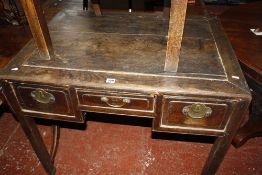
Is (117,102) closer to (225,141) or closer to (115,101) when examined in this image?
(115,101)

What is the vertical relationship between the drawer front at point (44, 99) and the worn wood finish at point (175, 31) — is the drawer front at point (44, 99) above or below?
below

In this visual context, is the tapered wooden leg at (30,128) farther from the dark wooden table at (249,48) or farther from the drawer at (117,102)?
the dark wooden table at (249,48)

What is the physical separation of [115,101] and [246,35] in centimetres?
123

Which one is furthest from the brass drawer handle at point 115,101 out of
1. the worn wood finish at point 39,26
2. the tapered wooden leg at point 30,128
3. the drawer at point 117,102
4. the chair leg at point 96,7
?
the chair leg at point 96,7

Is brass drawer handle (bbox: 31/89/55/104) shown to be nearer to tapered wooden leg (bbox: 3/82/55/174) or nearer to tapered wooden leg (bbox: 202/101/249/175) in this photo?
tapered wooden leg (bbox: 3/82/55/174)

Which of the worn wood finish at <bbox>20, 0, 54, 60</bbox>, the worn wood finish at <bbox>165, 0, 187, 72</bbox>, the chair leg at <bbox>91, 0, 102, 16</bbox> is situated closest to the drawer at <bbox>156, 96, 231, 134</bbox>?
the worn wood finish at <bbox>165, 0, 187, 72</bbox>

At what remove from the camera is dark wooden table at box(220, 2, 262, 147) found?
1.51 metres

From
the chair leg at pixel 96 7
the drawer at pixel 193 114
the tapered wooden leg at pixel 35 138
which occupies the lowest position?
the tapered wooden leg at pixel 35 138

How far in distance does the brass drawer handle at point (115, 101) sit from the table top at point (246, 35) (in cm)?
85

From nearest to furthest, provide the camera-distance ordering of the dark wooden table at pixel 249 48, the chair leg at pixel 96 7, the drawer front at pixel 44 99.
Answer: the drawer front at pixel 44 99 → the dark wooden table at pixel 249 48 → the chair leg at pixel 96 7

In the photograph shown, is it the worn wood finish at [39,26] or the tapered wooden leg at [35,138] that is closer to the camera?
the worn wood finish at [39,26]

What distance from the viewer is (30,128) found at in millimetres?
1427

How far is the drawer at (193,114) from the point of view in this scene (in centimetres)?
110

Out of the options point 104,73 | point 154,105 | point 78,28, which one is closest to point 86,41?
point 78,28
